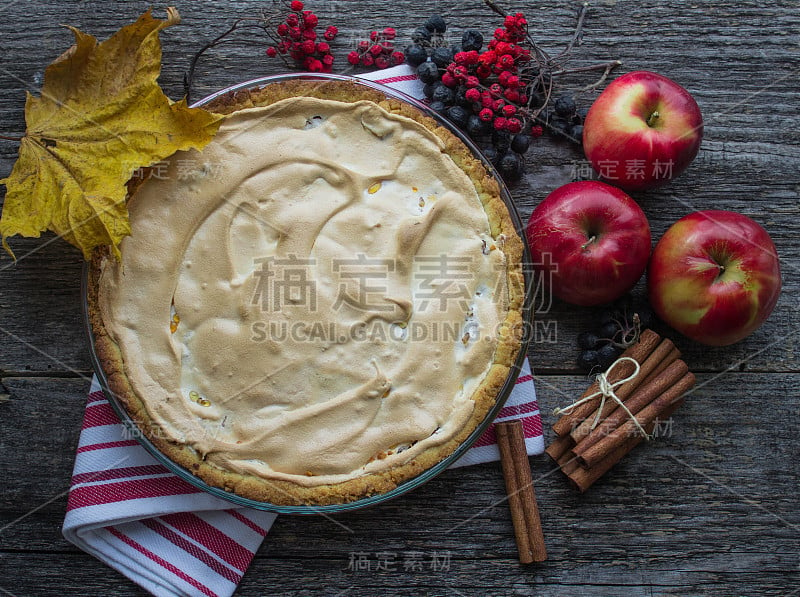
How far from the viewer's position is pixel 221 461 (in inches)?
73.2

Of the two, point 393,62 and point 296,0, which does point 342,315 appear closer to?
point 393,62

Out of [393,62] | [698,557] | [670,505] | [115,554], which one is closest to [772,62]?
[393,62]

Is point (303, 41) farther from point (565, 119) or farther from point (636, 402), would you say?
point (636, 402)

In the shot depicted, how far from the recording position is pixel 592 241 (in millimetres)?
2023

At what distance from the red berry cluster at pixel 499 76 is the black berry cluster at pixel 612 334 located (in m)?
0.73

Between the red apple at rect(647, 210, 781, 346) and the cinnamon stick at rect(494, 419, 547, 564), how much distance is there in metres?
0.69

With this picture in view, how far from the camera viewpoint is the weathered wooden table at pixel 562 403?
82.9 inches

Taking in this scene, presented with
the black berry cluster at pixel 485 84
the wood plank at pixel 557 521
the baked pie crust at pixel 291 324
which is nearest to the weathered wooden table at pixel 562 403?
the wood plank at pixel 557 521

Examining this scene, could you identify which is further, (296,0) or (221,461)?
(296,0)

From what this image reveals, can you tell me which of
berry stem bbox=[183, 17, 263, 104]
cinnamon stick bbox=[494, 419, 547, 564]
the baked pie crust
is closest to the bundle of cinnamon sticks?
cinnamon stick bbox=[494, 419, 547, 564]

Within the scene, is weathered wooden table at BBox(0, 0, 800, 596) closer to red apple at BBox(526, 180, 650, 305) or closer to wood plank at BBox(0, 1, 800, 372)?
wood plank at BBox(0, 1, 800, 372)

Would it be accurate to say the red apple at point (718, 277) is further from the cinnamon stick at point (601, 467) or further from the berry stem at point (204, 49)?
the berry stem at point (204, 49)

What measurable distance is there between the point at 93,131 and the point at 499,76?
1.33 metres

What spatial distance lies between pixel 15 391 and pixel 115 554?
2.22 feet
